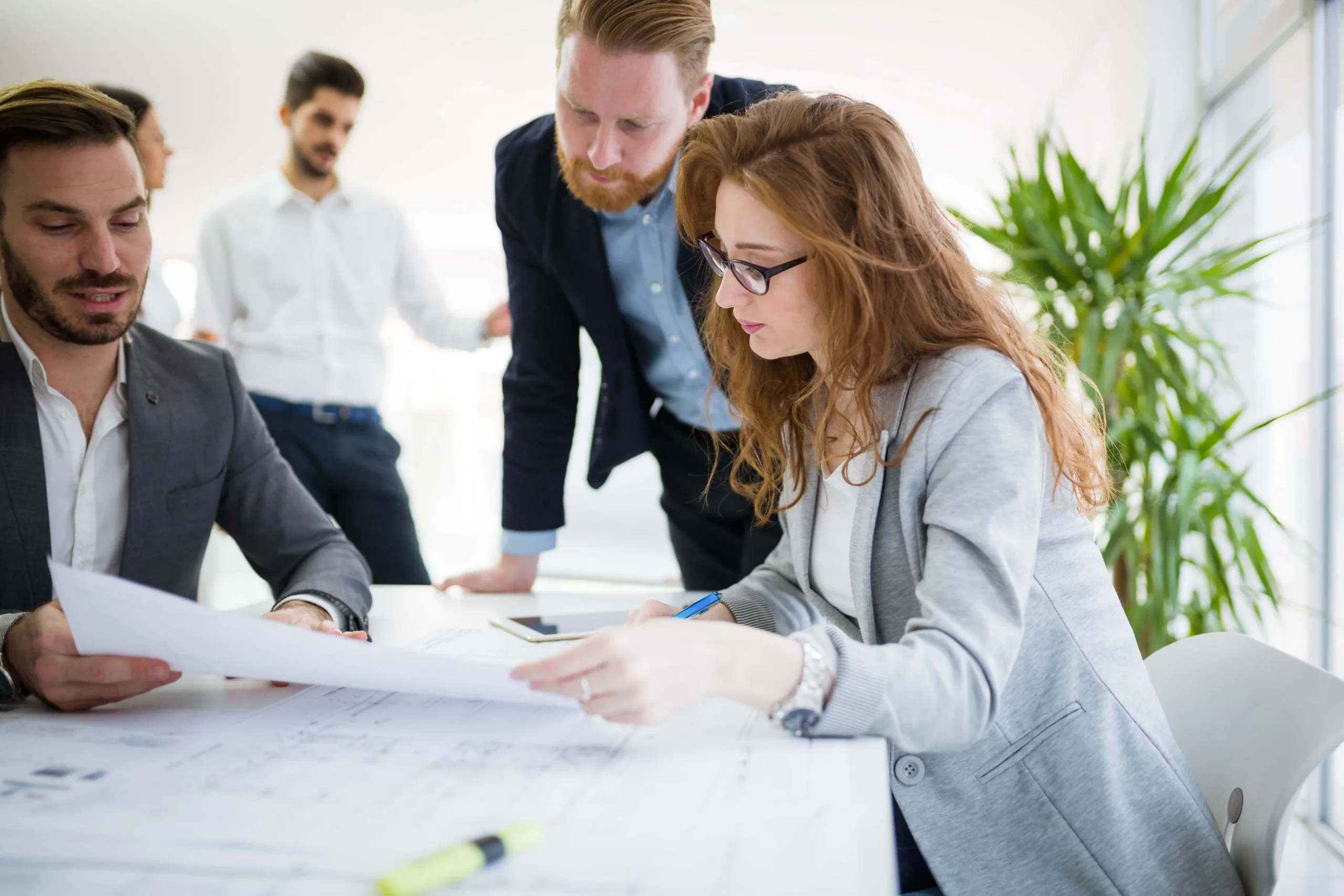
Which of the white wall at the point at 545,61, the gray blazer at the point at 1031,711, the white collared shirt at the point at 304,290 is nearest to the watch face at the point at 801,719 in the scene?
the gray blazer at the point at 1031,711

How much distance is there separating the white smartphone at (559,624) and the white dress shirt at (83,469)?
1.73ft

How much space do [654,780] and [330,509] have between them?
6.53 feet

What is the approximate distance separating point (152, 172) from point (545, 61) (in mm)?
1486

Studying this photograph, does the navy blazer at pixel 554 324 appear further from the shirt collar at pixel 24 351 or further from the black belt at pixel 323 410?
the black belt at pixel 323 410

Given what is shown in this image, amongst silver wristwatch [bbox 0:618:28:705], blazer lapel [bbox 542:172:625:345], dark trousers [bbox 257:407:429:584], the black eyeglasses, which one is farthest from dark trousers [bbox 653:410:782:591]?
silver wristwatch [bbox 0:618:28:705]

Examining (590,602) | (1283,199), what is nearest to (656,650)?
(590,602)

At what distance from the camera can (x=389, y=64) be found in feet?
14.7

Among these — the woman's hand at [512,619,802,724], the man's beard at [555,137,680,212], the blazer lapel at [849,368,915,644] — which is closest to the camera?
the woman's hand at [512,619,802,724]

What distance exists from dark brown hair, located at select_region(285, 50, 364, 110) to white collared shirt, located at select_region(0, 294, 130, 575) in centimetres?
174

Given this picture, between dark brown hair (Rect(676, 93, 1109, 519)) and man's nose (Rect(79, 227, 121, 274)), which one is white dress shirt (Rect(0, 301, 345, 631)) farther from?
dark brown hair (Rect(676, 93, 1109, 519))

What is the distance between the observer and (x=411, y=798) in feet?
1.96

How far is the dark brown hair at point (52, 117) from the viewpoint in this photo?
44.4 inches

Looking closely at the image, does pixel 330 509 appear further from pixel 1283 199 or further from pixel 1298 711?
pixel 1283 199

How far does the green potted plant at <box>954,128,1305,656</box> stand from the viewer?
7.09ft
